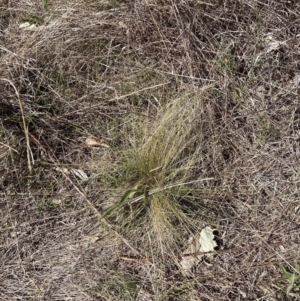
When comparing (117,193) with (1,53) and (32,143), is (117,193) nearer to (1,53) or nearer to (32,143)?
(32,143)

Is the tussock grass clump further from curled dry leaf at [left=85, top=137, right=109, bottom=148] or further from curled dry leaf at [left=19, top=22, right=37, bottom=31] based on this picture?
curled dry leaf at [left=19, top=22, right=37, bottom=31]

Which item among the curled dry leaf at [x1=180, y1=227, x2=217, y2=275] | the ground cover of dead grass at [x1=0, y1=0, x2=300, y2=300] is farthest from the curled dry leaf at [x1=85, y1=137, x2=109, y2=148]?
the curled dry leaf at [x1=180, y1=227, x2=217, y2=275]

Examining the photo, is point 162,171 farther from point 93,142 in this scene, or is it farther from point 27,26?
point 27,26

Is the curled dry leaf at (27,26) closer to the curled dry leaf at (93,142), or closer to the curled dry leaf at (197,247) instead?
the curled dry leaf at (93,142)

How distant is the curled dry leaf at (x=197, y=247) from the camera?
192 centimetres

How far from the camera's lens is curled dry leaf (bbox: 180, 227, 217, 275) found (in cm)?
192

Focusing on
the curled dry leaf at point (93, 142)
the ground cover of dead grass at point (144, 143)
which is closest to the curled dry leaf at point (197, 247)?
the ground cover of dead grass at point (144, 143)

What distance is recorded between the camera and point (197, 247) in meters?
1.94

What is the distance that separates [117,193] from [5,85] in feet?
2.16

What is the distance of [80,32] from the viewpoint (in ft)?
7.48

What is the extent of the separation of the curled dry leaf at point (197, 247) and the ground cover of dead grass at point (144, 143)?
2cm

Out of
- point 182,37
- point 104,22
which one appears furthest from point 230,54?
point 104,22

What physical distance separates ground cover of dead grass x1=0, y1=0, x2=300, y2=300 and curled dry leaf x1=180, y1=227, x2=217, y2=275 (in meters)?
0.02

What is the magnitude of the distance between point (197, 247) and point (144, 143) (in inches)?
16.8
